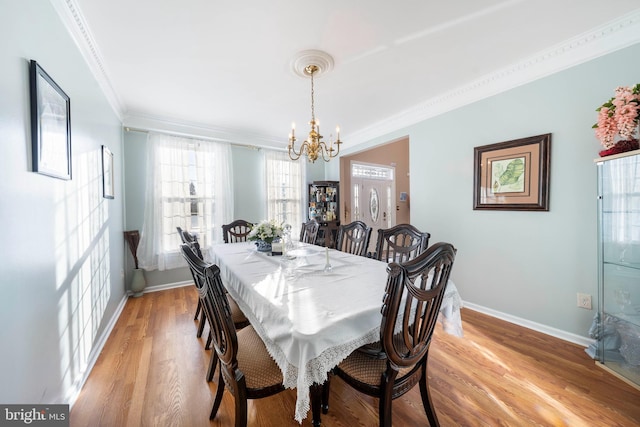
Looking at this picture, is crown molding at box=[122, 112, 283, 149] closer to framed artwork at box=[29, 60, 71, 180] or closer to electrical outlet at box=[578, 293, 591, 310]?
framed artwork at box=[29, 60, 71, 180]

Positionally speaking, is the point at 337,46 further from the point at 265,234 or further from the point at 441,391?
the point at 441,391

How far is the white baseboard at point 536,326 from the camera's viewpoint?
A: 2094 millimetres

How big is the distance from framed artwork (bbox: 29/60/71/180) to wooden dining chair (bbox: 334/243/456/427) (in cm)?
180

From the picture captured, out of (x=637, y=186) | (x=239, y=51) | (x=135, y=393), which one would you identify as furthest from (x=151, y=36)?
(x=637, y=186)

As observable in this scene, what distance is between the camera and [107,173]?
8.15 ft

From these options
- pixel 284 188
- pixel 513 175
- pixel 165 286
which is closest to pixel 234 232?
pixel 165 286

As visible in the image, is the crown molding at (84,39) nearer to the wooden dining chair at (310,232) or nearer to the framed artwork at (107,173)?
the framed artwork at (107,173)

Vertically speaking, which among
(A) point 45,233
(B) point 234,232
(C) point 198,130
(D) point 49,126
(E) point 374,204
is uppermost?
(C) point 198,130

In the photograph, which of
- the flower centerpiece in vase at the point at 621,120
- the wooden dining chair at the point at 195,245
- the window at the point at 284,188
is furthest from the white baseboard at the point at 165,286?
the flower centerpiece in vase at the point at 621,120

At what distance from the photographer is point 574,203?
2109mm

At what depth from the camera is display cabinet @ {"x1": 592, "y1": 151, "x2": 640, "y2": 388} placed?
166 centimetres

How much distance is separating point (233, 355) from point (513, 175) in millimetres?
2938

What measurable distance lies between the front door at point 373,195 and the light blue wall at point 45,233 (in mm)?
4203

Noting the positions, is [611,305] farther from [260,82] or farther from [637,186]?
[260,82]
